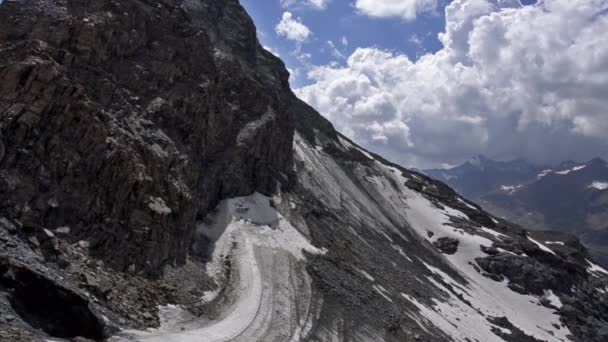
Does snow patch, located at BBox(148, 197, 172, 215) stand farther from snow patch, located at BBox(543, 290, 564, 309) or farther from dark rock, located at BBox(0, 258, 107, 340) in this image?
snow patch, located at BBox(543, 290, 564, 309)

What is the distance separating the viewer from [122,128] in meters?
34.0

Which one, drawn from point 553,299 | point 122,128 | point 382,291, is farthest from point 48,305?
point 553,299

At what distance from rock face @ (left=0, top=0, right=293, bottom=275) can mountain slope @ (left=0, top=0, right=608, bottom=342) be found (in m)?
0.12

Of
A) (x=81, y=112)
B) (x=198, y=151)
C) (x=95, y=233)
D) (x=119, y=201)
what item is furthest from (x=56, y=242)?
(x=198, y=151)

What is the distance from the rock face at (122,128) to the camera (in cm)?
2711

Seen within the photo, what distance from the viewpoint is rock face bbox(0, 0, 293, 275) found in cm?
2711

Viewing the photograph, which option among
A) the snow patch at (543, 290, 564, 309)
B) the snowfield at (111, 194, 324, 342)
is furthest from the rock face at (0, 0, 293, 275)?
Result: the snow patch at (543, 290, 564, 309)

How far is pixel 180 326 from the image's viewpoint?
24.4 metres

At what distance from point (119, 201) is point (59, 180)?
366 centimetres

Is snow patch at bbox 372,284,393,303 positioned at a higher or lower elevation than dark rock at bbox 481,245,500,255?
lower

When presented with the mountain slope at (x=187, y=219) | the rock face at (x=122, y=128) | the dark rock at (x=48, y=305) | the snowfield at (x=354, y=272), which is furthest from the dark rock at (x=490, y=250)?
the dark rock at (x=48, y=305)

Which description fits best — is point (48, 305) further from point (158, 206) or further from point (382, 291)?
point (382, 291)

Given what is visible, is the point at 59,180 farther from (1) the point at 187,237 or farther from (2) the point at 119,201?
(1) the point at 187,237

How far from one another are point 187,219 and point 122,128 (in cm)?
830
